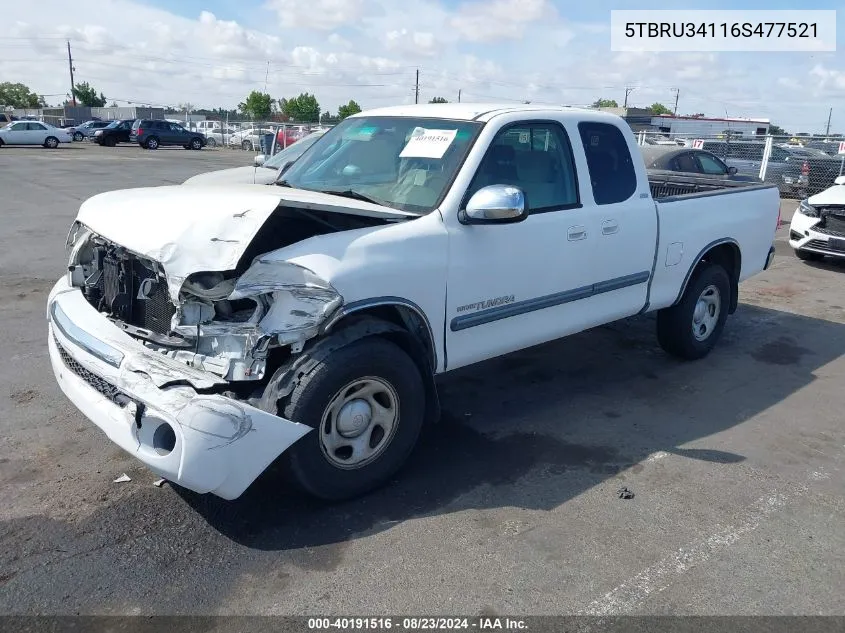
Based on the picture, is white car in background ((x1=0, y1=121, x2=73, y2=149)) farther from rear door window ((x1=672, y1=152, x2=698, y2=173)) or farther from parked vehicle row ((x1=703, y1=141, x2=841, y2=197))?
rear door window ((x1=672, y1=152, x2=698, y2=173))

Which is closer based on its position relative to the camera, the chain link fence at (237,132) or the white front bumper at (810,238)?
the white front bumper at (810,238)

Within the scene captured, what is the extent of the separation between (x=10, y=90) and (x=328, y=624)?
121913mm

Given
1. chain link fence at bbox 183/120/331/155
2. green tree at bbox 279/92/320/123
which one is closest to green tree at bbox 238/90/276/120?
green tree at bbox 279/92/320/123

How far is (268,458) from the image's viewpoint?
10.3 feet

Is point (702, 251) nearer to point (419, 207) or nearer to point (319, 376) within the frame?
point (419, 207)

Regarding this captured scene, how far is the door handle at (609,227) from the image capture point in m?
4.73

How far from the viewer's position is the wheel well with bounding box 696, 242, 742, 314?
20.3ft

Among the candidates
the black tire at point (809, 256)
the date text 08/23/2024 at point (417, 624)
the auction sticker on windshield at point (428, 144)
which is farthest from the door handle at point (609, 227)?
the black tire at point (809, 256)

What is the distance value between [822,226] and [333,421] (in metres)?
9.33

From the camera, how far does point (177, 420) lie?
2.99m

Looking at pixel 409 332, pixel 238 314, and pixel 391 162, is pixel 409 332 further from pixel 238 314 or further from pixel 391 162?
pixel 391 162

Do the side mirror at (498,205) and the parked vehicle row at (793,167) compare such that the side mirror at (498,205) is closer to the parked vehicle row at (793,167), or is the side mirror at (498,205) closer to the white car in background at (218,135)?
the parked vehicle row at (793,167)

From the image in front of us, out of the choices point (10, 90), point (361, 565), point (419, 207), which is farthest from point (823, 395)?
point (10, 90)

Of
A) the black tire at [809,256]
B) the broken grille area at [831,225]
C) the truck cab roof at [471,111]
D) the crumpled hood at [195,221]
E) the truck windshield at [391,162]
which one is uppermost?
the truck cab roof at [471,111]
